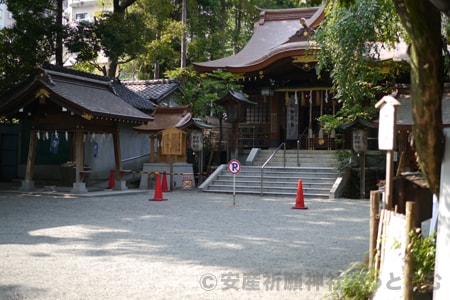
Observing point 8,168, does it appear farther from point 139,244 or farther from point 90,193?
point 139,244

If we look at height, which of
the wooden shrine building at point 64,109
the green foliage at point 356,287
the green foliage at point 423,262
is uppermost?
the wooden shrine building at point 64,109

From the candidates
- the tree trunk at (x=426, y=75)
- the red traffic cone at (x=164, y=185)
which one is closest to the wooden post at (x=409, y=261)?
the tree trunk at (x=426, y=75)

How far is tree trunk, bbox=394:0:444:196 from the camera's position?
4.02m

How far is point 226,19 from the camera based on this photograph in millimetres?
32938

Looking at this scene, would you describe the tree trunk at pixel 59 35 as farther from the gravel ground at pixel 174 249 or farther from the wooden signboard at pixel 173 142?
the gravel ground at pixel 174 249

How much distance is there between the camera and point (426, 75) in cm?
404

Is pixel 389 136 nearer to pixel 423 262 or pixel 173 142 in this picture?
pixel 423 262

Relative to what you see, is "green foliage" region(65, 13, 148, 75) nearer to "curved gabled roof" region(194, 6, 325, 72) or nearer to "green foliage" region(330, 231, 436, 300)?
"curved gabled roof" region(194, 6, 325, 72)

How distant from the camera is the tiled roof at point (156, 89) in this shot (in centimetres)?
2386

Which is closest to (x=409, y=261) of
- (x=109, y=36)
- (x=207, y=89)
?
(x=109, y=36)

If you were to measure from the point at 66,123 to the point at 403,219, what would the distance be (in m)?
13.6

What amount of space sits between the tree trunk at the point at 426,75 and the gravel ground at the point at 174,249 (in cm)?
197

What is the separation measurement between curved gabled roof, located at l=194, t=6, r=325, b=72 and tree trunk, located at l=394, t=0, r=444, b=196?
16.2 m

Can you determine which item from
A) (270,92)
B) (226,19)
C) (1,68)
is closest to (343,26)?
(270,92)
